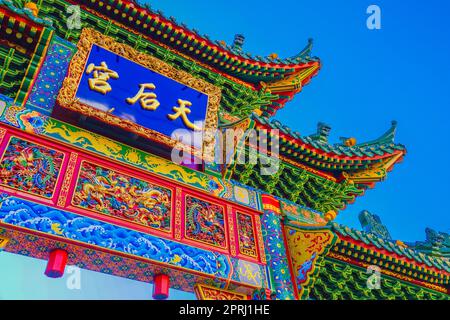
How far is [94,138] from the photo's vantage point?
19.6 ft

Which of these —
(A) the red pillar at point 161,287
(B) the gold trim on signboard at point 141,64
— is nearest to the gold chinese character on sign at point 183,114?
(B) the gold trim on signboard at point 141,64

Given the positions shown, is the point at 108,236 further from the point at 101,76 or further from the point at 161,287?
the point at 101,76

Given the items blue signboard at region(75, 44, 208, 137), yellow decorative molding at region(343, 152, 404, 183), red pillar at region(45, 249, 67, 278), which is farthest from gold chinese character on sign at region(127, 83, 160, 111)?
yellow decorative molding at region(343, 152, 404, 183)

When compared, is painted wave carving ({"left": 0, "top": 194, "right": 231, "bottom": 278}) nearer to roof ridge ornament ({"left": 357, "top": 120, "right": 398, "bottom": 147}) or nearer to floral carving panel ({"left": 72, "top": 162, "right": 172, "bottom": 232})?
floral carving panel ({"left": 72, "top": 162, "right": 172, "bottom": 232})

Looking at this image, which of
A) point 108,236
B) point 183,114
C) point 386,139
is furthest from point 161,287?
point 386,139

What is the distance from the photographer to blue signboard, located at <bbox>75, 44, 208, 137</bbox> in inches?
243

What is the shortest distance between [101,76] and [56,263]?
302 cm

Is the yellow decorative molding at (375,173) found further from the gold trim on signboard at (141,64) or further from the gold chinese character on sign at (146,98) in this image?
the gold chinese character on sign at (146,98)

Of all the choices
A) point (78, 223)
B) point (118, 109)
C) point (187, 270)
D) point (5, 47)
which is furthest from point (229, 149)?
point (5, 47)

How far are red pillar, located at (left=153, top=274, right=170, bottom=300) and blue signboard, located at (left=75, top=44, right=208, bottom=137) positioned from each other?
7.55 feet

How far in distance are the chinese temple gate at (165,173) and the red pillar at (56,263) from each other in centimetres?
2

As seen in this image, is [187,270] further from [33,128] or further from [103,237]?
[33,128]

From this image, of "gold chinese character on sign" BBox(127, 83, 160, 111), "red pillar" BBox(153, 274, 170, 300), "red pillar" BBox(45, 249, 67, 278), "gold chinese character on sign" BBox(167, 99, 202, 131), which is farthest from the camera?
"gold chinese character on sign" BBox(167, 99, 202, 131)

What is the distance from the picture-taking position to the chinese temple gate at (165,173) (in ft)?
16.4
